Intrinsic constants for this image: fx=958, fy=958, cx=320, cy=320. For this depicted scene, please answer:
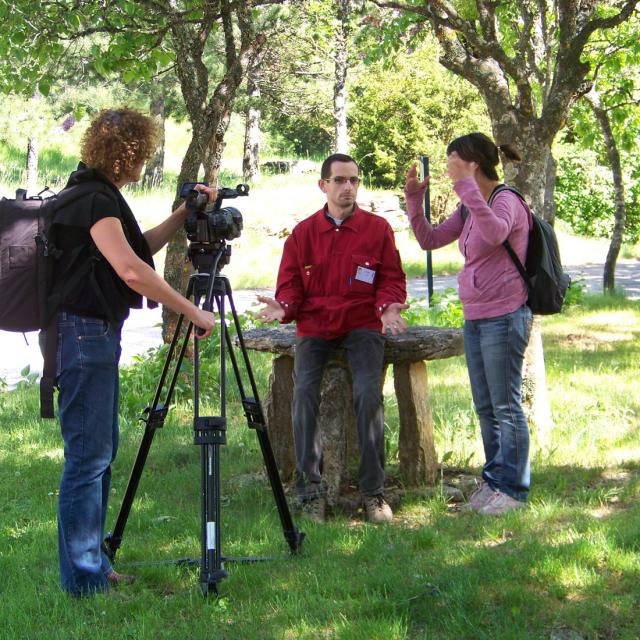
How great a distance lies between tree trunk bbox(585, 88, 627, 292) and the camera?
508 inches

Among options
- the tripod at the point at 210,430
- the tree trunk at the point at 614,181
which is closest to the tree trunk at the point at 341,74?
the tree trunk at the point at 614,181

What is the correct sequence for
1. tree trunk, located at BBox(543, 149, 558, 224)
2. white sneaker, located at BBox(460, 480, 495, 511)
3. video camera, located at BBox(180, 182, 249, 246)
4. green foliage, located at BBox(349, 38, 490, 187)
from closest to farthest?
1. video camera, located at BBox(180, 182, 249, 246)
2. white sneaker, located at BBox(460, 480, 495, 511)
3. tree trunk, located at BBox(543, 149, 558, 224)
4. green foliage, located at BBox(349, 38, 490, 187)

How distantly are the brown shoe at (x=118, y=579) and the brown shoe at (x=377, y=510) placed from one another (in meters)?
1.34

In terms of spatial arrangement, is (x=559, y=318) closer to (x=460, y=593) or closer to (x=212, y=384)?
(x=212, y=384)

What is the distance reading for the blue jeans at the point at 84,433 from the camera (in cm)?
378

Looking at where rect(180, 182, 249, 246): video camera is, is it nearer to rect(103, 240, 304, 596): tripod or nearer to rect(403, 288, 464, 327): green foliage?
rect(103, 240, 304, 596): tripod

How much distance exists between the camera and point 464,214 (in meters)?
5.35

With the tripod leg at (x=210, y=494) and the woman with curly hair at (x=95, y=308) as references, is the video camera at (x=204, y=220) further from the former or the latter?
the tripod leg at (x=210, y=494)

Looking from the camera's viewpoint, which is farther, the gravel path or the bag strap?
the gravel path

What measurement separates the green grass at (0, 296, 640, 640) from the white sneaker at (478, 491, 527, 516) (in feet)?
0.29

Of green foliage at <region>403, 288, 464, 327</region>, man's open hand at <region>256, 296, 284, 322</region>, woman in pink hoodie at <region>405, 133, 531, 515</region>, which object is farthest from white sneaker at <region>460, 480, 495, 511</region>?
green foliage at <region>403, 288, 464, 327</region>

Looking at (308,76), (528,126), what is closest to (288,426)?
(528,126)

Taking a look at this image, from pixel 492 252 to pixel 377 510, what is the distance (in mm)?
1471

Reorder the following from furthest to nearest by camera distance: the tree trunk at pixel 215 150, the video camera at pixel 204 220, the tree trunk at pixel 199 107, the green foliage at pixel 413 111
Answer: the green foliage at pixel 413 111, the tree trunk at pixel 215 150, the tree trunk at pixel 199 107, the video camera at pixel 204 220
